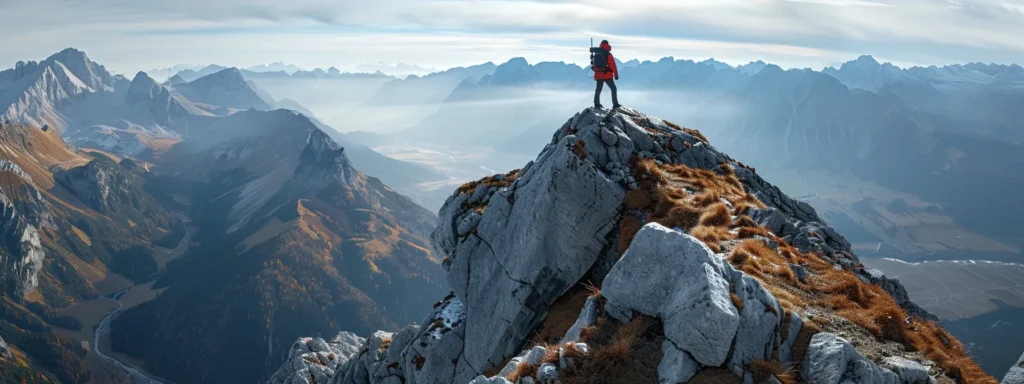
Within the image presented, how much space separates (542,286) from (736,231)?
11040 millimetres

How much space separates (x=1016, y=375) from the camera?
14648 mm

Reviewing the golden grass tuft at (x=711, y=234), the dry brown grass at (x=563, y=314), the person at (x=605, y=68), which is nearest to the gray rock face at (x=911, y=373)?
the golden grass tuft at (x=711, y=234)

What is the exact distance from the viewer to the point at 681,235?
1989cm

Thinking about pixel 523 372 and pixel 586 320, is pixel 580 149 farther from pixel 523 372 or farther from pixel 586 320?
pixel 523 372

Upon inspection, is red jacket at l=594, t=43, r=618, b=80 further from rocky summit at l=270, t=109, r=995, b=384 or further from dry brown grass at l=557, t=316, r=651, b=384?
dry brown grass at l=557, t=316, r=651, b=384

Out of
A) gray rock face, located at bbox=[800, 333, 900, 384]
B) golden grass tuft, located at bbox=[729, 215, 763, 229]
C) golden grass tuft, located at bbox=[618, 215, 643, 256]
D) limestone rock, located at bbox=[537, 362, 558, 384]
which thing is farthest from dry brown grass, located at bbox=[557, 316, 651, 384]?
golden grass tuft, located at bbox=[729, 215, 763, 229]

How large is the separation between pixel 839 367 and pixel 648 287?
6.21 m

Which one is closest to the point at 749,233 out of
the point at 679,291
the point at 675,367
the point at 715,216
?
the point at 715,216

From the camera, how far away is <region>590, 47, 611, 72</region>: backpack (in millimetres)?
40656

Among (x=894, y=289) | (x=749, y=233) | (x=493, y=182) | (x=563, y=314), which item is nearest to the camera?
(x=749, y=233)

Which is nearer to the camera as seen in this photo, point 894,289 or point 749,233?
point 749,233

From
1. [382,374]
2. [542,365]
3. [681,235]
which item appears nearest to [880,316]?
[681,235]

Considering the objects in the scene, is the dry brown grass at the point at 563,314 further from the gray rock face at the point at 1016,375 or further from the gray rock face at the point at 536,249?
the gray rock face at the point at 1016,375

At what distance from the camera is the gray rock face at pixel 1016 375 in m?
14.5
